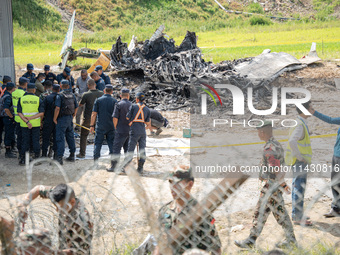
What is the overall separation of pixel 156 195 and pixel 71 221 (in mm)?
3386

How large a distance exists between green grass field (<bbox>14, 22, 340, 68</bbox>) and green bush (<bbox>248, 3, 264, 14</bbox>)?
403 inches

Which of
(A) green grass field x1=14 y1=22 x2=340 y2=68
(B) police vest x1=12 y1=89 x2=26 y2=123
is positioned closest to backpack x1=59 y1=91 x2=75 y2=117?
(B) police vest x1=12 y1=89 x2=26 y2=123

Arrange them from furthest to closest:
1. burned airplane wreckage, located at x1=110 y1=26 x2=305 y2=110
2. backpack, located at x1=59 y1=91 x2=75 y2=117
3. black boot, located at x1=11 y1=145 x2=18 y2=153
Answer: burned airplane wreckage, located at x1=110 y1=26 x2=305 y2=110 → black boot, located at x1=11 y1=145 x2=18 y2=153 → backpack, located at x1=59 y1=91 x2=75 y2=117

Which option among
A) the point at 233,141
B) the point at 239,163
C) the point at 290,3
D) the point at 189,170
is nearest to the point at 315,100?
the point at 233,141

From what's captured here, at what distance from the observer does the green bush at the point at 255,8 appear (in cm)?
4856

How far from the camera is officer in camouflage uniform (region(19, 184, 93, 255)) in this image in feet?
12.0

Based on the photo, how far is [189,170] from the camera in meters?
3.55

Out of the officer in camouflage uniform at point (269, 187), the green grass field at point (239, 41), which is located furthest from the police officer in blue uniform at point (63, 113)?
the green grass field at point (239, 41)

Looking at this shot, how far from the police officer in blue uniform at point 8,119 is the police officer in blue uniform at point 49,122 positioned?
0.81 meters

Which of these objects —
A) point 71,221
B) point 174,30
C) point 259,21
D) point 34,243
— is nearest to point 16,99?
point 71,221

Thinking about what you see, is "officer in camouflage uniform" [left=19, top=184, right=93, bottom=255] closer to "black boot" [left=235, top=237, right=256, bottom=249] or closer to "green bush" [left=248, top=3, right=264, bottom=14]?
"black boot" [left=235, top=237, right=256, bottom=249]

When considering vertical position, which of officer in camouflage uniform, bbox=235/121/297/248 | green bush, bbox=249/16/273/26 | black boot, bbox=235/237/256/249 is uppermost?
green bush, bbox=249/16/273/26

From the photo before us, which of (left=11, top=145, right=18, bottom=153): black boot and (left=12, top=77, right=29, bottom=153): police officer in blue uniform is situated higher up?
(left=12, top=77, right=29, bottom=153): police officer in blue uniform

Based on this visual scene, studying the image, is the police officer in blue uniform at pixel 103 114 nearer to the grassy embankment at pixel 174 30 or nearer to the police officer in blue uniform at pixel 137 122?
the police officer in blue uniform at pixel 137 122
